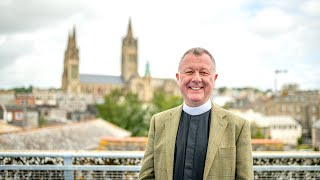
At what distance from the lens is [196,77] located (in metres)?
2.39

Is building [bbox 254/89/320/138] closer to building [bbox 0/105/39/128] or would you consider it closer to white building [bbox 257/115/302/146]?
white building [bbox 257/115/302/146]

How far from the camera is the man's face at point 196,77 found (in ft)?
7.92

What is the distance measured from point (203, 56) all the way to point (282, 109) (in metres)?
63.0

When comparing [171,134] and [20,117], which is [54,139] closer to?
[171,134]

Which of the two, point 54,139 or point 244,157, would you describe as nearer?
point 244,157

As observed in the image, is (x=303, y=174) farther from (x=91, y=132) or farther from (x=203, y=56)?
(x=91, y=132)

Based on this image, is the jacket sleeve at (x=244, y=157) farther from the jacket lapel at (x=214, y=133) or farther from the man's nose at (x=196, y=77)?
the man's nose at (x=196, y=77)

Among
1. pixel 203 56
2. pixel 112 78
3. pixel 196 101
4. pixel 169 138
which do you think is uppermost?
pixel 112 78

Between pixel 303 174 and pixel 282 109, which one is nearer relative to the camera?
pixel 303 174

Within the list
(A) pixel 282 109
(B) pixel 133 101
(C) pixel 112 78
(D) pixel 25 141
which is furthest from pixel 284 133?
(C) pixel 112 78

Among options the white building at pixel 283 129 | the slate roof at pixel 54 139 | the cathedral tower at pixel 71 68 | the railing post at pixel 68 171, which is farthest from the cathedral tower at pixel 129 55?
the railing post at pixel 68 171

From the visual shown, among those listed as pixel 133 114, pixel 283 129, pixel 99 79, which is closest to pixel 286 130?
pixel 283 129

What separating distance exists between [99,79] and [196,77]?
444 ft

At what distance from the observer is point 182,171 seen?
8.10 feet
